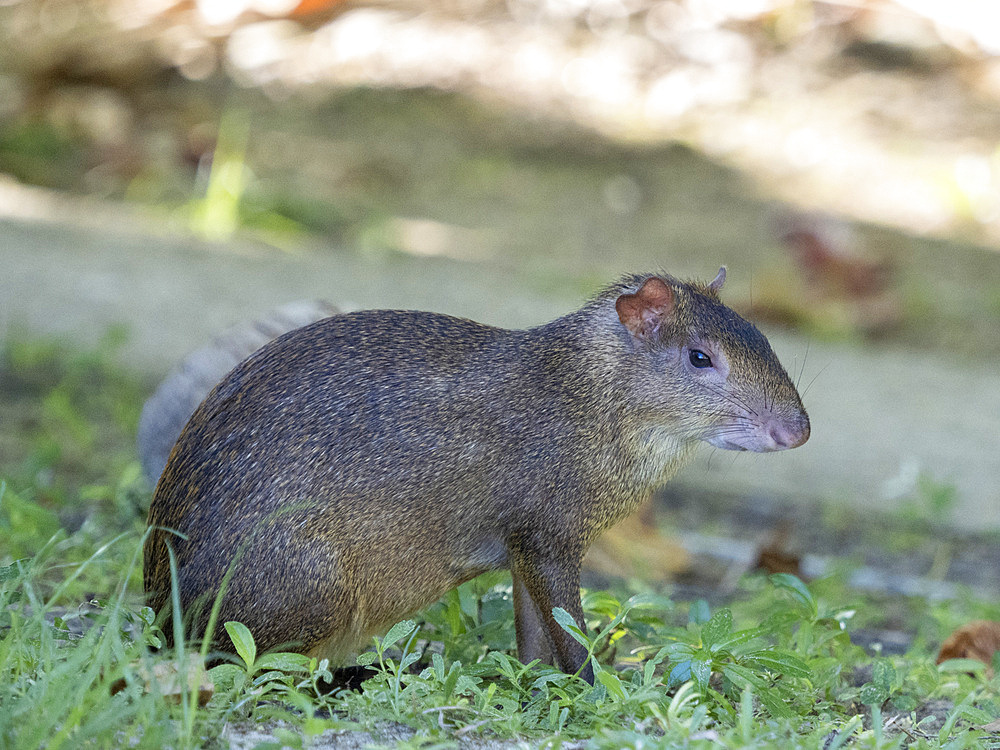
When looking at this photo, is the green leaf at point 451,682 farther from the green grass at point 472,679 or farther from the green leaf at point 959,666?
the green leaf at point 959,666

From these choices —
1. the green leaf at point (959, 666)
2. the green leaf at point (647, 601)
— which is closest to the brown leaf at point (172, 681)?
the green leaf at point (647, 601)

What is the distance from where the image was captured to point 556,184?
9.09 meters

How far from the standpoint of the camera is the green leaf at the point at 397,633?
8.28ft

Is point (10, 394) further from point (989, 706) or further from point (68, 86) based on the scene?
point (68, 86)

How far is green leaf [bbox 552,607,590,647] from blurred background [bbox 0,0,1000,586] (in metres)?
1.99

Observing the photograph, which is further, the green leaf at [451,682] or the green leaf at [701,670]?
the green leaf at [701,670]

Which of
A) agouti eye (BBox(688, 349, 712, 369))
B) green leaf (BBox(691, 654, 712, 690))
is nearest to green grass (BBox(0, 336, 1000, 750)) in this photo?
green leaf (BBox(691, 654, 712, 690))

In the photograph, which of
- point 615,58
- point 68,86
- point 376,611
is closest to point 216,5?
point 68,86

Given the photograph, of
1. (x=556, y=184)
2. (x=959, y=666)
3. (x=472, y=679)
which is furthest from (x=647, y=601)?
(x=556, y=184)

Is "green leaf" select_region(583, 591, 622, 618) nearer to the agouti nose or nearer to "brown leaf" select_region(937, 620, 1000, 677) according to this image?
the agouti nose

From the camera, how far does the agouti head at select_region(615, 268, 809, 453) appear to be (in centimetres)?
283

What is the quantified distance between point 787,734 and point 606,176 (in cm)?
707

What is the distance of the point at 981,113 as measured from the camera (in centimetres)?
988

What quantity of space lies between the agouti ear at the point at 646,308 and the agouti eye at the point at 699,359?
10 cm
